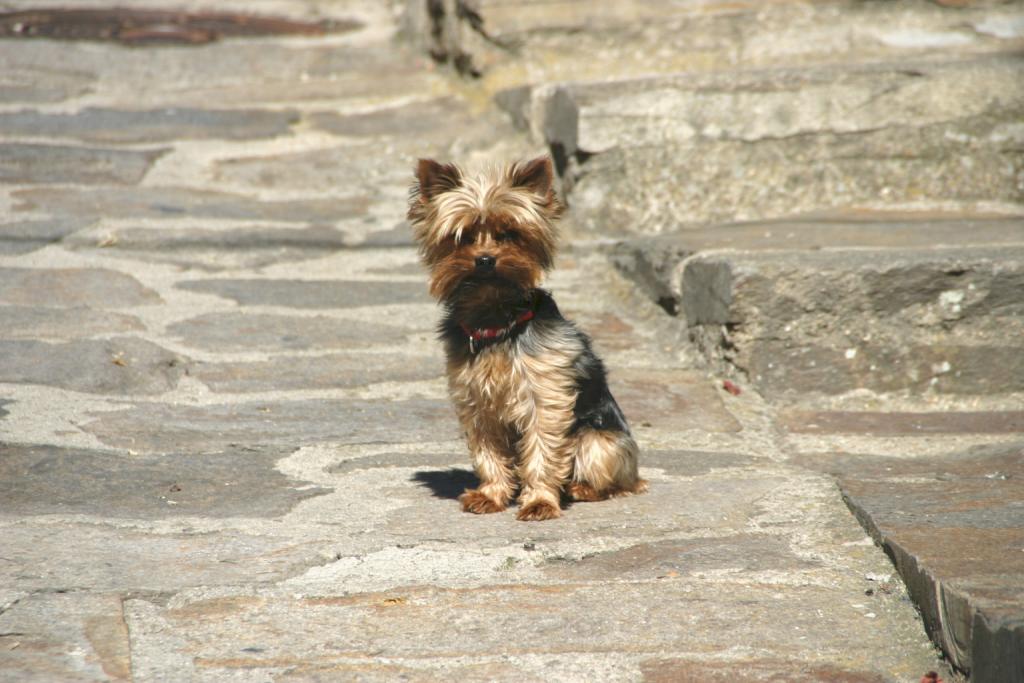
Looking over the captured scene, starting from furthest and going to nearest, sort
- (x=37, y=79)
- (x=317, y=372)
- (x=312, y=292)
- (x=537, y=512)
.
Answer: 1. (x=37, y=79)
2. (x=312, y=292)
3. (x=317, y=372)
4. (x=537, y=512)

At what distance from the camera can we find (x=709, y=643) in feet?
9.95

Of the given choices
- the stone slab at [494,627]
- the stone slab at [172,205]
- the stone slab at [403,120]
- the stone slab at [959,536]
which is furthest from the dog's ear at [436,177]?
the stone slab at [403,120]

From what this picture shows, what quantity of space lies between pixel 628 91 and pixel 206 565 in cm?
403

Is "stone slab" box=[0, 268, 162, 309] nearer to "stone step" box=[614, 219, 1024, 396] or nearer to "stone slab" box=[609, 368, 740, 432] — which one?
"stone slab" box=[609, 368, 740, 432]

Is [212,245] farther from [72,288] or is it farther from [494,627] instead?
[494,627]

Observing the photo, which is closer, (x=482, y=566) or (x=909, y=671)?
(x=909, y=671)

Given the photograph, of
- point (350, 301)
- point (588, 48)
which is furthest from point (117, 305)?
point (588, 48)

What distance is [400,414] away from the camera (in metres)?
4.95

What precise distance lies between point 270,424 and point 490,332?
3.55 ft

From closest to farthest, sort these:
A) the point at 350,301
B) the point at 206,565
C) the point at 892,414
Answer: the point at 206,565 → the point at 892,414 → the point at 350,301

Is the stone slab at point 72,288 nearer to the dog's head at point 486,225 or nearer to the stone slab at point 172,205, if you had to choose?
the stone slab at point 172,205

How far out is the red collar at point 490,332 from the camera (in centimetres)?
417

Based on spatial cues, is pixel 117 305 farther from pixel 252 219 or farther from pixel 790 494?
pixel 790 494

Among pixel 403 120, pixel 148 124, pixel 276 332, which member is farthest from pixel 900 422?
pixel 148 124
